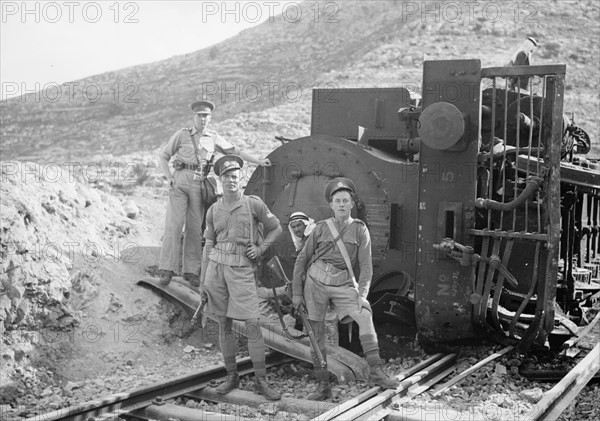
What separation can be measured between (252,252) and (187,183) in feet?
7.91

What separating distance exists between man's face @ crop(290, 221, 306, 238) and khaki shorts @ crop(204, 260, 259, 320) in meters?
0.61

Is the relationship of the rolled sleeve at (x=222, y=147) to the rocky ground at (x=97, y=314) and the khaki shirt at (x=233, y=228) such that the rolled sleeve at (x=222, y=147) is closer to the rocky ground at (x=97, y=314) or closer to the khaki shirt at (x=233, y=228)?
the rocky ground at (x=97, y=314)

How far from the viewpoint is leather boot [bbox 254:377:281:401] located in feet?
19.8

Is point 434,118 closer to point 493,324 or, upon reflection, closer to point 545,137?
point 545,137

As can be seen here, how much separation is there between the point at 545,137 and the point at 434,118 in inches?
41.4

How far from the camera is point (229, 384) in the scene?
6246 mm

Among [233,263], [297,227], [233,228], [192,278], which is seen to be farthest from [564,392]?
[192,278]

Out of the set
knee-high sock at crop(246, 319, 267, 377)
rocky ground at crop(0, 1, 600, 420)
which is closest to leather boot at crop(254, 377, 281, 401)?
knee-high sock at crop(246, 319, 267, 377)

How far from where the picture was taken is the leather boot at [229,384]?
6184 millimetres

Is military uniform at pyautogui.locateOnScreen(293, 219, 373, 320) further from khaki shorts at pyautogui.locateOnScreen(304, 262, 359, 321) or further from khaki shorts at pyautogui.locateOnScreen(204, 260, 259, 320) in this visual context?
khaki shorts at pyautogui.locateOnScreen(204, 260, 259, 320)

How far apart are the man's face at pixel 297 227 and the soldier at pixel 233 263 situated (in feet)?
1.03

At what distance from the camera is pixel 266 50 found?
41219 mm

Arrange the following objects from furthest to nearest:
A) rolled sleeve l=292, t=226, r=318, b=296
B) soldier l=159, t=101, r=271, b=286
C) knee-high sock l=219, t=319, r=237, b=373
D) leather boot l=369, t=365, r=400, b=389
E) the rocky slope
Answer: the rocky slope < soldier l=159, t=101, r=271, b=286 < knee-high sock l=219, t=319, r=237, b=373 < rolled sleeve l=292, t=226, r=318, b=296 < leather boot l=369, t=365, r=400, b=389

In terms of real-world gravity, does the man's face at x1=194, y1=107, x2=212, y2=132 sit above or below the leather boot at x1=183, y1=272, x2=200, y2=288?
above
